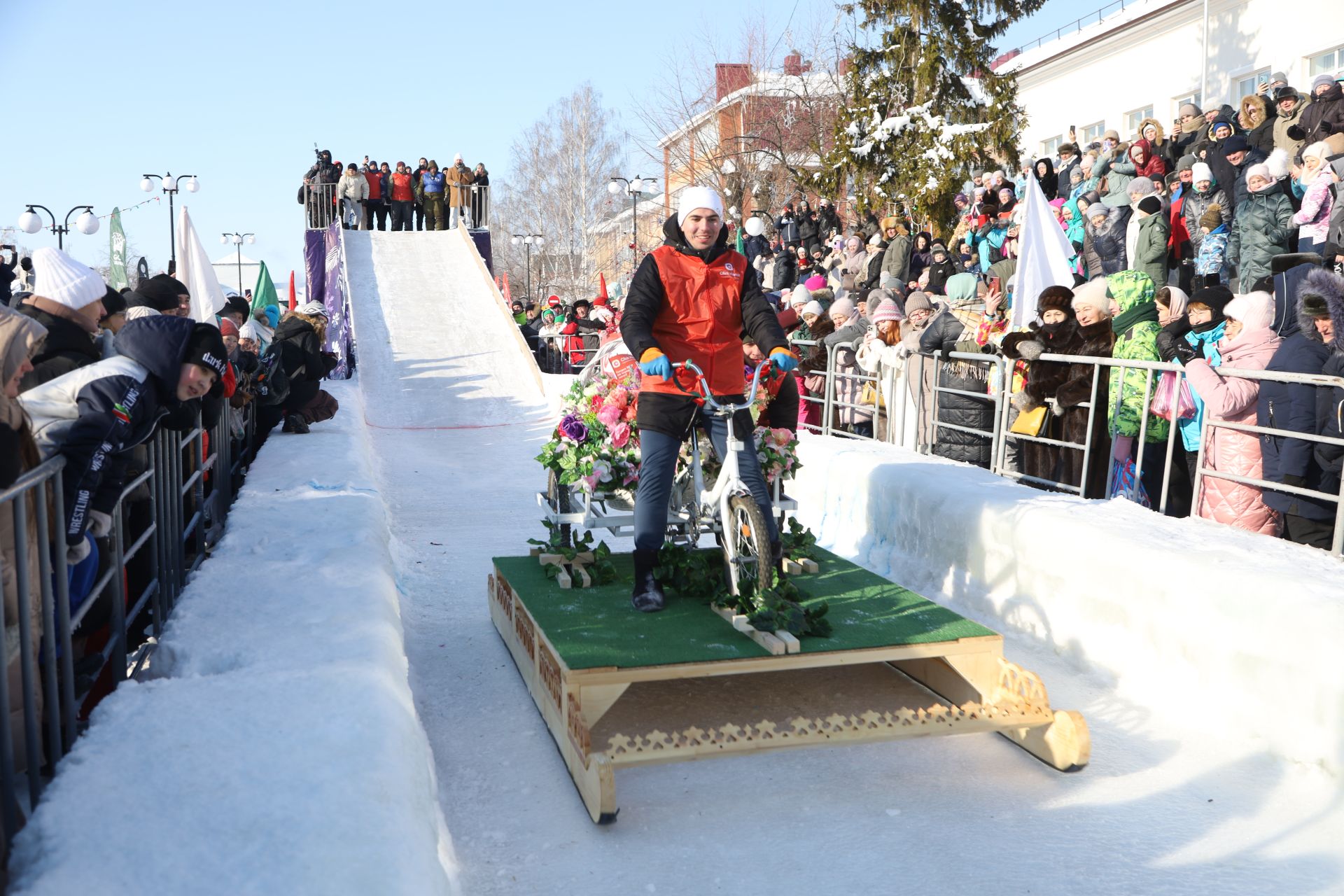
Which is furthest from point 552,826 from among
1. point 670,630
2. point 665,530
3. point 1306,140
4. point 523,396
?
point 523,396

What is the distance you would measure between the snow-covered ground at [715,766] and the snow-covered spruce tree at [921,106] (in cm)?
1328

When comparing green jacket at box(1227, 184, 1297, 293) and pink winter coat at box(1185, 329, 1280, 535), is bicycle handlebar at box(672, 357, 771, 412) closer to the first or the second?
pink winter coat at box(1185, 329, 1280, 535)

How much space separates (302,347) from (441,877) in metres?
8.38

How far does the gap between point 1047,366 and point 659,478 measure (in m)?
3.14

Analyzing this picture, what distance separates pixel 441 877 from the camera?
2246 millimetres

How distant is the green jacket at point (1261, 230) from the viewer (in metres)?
8.64

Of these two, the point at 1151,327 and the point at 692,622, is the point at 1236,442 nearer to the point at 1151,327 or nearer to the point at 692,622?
the point at 1151,327

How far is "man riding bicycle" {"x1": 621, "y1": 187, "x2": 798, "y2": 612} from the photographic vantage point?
4.48 meters

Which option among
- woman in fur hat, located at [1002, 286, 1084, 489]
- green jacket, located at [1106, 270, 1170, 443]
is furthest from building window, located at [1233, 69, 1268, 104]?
woman in fur hat, located at [1002, 286, 1084, 489]

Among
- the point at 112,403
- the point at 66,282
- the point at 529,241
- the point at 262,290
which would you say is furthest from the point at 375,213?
the point at 112,403

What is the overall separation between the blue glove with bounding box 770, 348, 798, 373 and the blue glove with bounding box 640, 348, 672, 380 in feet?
1.37

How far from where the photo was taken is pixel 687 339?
4.62 metres

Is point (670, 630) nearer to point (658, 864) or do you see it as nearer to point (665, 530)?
point (665, 530)

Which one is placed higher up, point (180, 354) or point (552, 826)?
point (180, 354)
